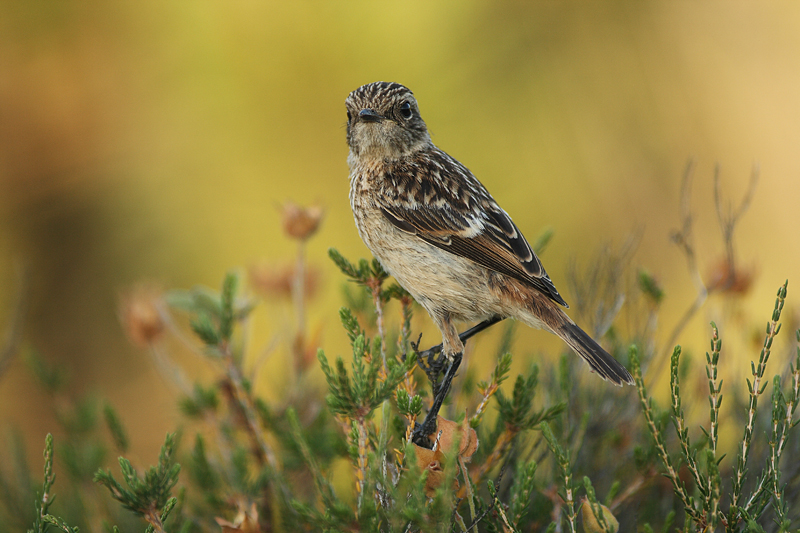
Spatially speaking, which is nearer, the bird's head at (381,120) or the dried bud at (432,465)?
the dried bud at (432,465)

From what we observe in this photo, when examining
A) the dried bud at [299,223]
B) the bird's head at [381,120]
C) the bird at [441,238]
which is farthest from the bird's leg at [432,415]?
the bird's head at [381,120]

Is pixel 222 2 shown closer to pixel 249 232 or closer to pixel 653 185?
pixel 249 232

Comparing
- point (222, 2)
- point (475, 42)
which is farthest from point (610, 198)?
point (222, 2)

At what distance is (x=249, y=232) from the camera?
18.7 feet

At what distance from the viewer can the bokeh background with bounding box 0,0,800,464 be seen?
18.9ft

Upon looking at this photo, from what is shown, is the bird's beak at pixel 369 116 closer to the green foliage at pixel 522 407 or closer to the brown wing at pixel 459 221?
the brown wing at pixel 459 221

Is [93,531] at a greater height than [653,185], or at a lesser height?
lesser

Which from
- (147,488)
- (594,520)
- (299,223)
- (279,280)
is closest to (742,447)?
(594,520)

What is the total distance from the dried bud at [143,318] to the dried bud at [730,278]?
2694 mm

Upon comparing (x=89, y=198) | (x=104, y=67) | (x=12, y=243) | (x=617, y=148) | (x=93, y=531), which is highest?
(x=617, y=148)

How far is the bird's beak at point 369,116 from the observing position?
3006mm

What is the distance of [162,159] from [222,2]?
5.22 feet

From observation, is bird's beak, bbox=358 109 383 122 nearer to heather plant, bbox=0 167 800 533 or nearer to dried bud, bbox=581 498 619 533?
heather plant, bbox=0 167 800 533

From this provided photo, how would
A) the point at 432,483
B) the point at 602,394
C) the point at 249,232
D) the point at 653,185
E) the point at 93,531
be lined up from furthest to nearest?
the point at 653,185, the point at 249,232, the point at 602,394, the point at 93,531, the point at 432,483
